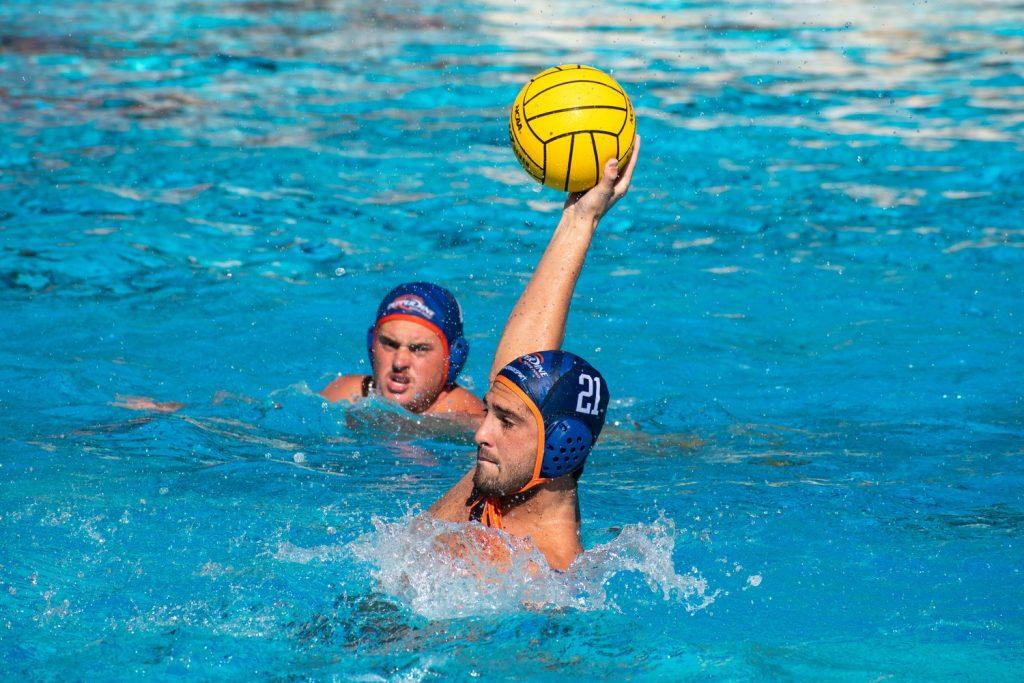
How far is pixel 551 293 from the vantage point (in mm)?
3824

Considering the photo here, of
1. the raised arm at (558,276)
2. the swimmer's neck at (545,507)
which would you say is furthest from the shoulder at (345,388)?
the swimmer's neck at (545,507)

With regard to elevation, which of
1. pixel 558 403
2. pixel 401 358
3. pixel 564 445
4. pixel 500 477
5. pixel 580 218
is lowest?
pixel 401 358

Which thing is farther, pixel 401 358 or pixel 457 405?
pixel 457 405

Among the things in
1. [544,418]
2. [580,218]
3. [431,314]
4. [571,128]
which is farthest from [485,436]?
[431,314]

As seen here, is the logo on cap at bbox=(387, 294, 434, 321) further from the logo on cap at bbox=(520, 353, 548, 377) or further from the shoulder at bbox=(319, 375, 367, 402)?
the logo on cap at bbox=(520, 353, 548, 377)

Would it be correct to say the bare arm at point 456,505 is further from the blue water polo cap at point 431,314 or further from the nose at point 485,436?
the blue water polo cap at point 431,314

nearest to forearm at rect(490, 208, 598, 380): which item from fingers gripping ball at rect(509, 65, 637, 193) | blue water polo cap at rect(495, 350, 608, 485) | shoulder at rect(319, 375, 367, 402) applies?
fingers gripping ball at rect(509, 65, 637, 193)

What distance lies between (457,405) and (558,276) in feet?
7.70

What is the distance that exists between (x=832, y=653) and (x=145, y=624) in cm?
209

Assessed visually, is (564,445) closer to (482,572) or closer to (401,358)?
(482,572)

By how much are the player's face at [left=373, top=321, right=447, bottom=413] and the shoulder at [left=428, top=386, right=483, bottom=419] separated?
0.09 m

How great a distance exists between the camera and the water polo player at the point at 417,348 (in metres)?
5.86

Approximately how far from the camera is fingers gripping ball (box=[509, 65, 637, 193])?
3988mm

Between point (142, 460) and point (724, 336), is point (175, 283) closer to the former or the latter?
point (142, 460)
